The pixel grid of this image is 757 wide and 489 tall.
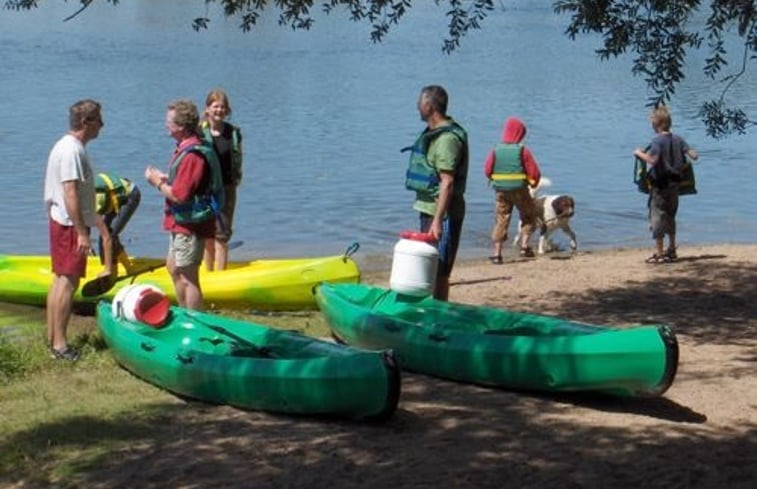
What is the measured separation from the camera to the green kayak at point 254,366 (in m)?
6.61

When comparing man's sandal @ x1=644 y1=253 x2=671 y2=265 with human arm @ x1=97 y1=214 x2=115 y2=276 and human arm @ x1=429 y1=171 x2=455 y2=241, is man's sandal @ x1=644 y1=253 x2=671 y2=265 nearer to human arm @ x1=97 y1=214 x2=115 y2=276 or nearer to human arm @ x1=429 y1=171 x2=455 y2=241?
human arm @ x1=429 y1=171 x2=455 y2=241

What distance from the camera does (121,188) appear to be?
1111 centimetres

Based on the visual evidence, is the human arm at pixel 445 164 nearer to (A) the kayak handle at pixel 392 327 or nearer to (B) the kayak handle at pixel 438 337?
(A) the kayak handle at pixel 392 327

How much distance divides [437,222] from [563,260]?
16.9 ft

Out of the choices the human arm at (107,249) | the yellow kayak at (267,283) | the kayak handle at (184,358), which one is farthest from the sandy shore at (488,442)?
the yellow kayak at (267,283)

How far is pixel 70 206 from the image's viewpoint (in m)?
8.17

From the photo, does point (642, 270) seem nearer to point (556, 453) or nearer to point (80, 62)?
point (556, 453)

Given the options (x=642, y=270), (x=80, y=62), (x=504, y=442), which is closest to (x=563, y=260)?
(x=642, y=270)

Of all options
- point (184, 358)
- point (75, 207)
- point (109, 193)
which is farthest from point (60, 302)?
point (109, 193)

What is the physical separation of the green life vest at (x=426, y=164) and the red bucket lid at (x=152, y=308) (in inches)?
66.3

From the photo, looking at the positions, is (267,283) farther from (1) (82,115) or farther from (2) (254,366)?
(2) (254,366)

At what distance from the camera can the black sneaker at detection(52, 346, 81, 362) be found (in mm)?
8635

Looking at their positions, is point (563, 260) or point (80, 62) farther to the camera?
point (80, 62)

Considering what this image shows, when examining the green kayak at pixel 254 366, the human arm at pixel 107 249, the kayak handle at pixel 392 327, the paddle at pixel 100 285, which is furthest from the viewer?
the paddle at pixel 100 285
